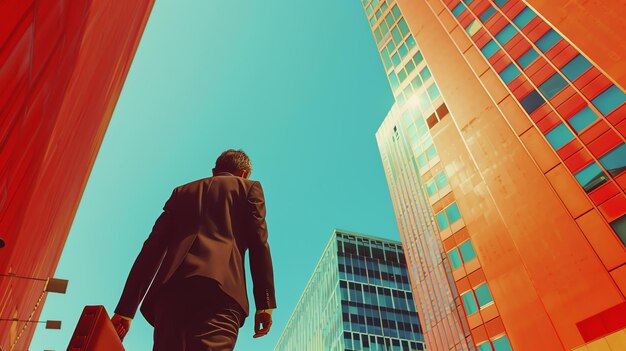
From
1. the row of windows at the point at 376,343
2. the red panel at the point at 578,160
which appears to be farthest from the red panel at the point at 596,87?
the row of windows at the point at 376,343

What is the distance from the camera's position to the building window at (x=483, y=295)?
2133 centimetres

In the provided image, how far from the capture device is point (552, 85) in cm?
2027

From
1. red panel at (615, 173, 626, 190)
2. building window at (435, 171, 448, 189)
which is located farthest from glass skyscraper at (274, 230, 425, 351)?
red panel at (615, 173, 626, 190)

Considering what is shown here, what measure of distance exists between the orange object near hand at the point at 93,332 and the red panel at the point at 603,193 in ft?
65.9

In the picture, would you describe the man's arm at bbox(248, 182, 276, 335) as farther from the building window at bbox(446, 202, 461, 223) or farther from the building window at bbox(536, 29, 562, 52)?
the building window at bbox(446, 202, 461, 223)

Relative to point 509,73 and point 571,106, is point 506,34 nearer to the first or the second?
point 509,73

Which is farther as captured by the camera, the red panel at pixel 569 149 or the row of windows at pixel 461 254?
the row of windows at pixel 461 254

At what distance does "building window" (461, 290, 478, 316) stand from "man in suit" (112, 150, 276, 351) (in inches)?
913

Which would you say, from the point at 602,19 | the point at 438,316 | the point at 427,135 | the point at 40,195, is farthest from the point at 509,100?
the point at 40,195

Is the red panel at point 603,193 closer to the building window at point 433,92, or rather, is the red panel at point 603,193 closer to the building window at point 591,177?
the building window at point 591,177

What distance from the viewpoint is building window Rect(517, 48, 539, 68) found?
21.8m

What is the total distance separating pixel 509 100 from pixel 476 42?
5.95 metres

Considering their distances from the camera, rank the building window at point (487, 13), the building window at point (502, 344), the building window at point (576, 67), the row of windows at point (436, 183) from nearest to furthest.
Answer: the building window at point (576, 67), the building window at point (502, 344), the building window at point (487, 13), the row of windows at point (436, 183)

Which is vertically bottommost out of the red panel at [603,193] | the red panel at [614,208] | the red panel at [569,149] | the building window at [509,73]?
the red panel at [614,208]
